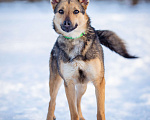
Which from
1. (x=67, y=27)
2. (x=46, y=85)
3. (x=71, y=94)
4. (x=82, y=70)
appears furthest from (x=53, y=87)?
(x=46, y=85)

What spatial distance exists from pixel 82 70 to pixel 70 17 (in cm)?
66

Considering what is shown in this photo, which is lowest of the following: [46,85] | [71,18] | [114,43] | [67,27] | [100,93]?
[46,85]

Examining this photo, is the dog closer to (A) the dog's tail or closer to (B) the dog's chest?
(B) the dog's chest

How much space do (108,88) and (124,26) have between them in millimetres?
8702

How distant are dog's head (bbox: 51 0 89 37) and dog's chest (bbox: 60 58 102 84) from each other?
1.28ft

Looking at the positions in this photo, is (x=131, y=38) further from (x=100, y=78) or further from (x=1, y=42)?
(x=100, y=78)

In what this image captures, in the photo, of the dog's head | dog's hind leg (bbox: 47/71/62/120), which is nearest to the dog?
the dog's head

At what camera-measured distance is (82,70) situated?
10.7ft

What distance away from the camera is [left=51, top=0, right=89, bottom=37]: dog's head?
315 cm

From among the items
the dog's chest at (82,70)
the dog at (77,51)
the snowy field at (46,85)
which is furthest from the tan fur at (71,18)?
the snowy field at (46,85)

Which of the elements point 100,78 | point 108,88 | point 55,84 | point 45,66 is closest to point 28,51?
point 45,66

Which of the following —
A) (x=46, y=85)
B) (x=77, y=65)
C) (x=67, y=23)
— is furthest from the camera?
(x=46, y=85)

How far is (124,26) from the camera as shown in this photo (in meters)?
13.4

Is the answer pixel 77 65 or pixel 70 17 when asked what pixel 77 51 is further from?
pixel 70 17
